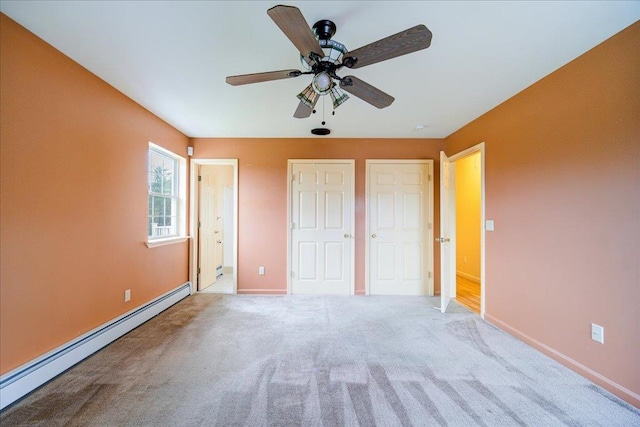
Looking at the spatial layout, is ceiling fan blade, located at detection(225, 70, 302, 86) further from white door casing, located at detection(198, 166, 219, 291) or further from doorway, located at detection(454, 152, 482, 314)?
doorway, located at detection(454, 152, 482, 314)

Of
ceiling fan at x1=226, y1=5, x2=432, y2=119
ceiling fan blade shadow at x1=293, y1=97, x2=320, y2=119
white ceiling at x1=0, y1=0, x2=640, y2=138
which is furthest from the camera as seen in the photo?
ceiling fan blade shadow at x1=293, y1=97, x2=320, y2=119

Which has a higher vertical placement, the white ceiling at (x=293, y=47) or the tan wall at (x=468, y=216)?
the white ceiling at (x=293, y=47)

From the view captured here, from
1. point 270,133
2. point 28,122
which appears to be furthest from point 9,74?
point 270,133

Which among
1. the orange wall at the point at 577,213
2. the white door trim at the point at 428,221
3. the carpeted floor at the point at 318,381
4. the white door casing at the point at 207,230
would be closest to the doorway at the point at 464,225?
the white door trim at the point at 428,221

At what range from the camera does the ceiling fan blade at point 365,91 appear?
1.72 m

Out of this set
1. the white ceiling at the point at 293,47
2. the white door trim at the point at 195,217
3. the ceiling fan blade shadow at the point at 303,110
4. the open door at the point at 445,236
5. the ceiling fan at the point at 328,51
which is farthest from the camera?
the white door trim at the point at 195,217

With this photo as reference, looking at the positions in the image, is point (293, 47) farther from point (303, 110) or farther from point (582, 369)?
point (582, 369)

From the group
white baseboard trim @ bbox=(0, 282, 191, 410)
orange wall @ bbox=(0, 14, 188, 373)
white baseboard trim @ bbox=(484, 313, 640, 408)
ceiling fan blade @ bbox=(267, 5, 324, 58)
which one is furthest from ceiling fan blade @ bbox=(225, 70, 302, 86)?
white baseboard trim @ bbox=(484, 313, 640, 408)

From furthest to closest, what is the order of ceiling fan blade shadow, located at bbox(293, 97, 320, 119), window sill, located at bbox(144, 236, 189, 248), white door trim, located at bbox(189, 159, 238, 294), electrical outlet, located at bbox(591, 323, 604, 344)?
1. white door trim, located at bbox(189, 159, 238, 294)
2. window sill, located at bbox(144, 236, 189, 248)
3. ceiling fan blade shadow, located at bbox(293, 97, 320, 119)
4. electrical outlet, located at bbox(591, 323, 604, 344)

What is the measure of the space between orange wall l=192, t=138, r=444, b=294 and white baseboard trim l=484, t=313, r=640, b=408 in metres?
1.65

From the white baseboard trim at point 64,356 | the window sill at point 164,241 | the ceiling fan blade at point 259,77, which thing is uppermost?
the ceiling fan blade at point 259,77

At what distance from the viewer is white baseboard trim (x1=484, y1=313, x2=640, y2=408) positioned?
1745 millimetres

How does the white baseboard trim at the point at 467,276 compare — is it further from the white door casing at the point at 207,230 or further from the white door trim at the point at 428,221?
the white door casing at the point at 207,230

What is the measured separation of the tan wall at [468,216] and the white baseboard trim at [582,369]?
2.40m
